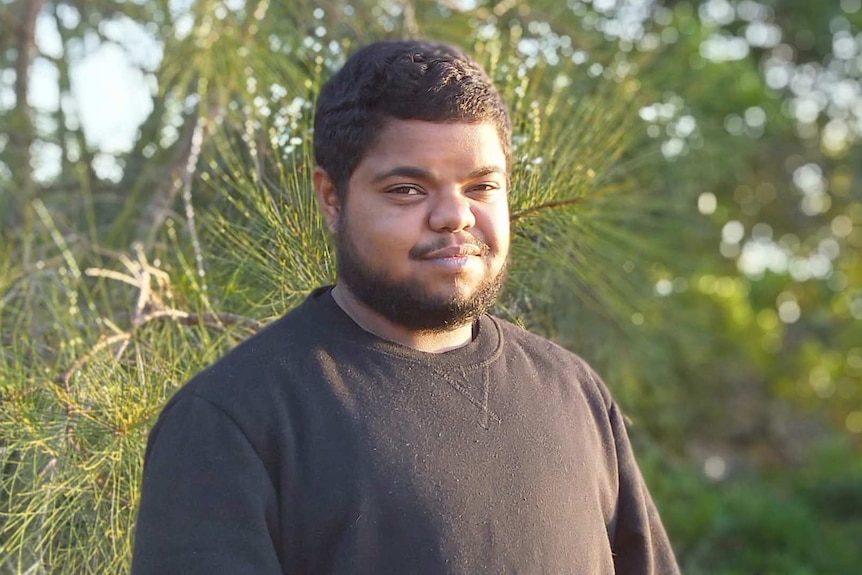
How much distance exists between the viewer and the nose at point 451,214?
1261mm

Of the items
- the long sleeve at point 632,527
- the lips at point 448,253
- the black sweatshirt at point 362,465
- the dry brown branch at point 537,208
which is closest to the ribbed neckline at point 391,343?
the black sweatshirt at point 362,465

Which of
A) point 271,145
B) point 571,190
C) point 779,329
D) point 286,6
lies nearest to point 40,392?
point 271,145

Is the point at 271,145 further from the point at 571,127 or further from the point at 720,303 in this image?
the point at 720,303

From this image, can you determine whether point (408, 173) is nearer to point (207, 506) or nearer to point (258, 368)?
point (258, 368)

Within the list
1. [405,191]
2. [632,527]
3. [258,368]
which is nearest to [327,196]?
[405,191]

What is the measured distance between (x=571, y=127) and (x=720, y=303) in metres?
3.35

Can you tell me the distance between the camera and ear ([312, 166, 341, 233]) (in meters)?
1.36

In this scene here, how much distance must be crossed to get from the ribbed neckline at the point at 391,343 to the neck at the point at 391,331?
0.01m

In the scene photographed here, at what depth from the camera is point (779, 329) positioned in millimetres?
5562

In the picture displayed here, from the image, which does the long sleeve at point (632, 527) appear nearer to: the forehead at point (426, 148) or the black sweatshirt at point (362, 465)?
the black sweatshirt at point (362, 465)

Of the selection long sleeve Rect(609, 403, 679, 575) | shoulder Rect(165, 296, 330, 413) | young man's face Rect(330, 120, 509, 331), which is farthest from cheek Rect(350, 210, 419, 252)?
long sleeve Rect(609, 403, 679, 575)

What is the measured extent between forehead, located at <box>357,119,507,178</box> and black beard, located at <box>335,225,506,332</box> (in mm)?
98

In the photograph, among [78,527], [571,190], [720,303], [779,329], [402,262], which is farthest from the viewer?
[779,329]

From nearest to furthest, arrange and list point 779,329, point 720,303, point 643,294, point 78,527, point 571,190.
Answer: point 78,527, point 571,190, point 643,294, point 720,303, point 779,329
